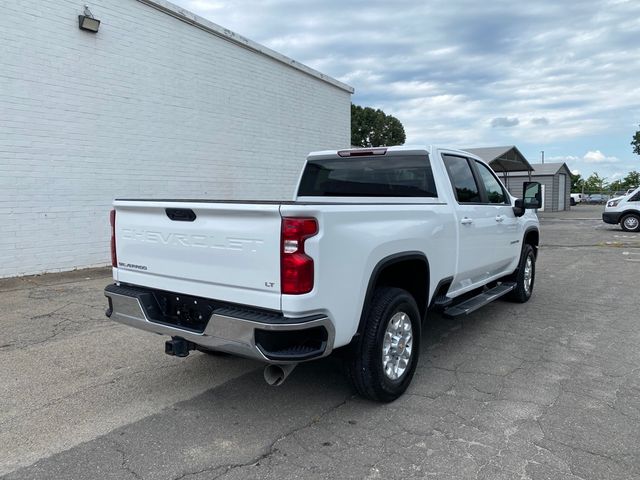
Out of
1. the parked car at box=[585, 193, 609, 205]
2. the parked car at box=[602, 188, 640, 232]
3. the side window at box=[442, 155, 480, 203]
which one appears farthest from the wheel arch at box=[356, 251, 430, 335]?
the parked car at box=[585, 193, 609, 205]

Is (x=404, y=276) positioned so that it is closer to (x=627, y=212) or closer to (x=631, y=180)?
(x=627, y=212)

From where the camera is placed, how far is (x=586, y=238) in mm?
17500

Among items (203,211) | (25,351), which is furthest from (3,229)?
(203,211)

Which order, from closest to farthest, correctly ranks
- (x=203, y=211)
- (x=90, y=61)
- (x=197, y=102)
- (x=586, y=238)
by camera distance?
1. (x=203, y=211)
2. (x=90, y=61)
3. (x=197, y=102)
4. (x=586, y=238)

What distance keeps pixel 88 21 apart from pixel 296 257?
28.1 ft

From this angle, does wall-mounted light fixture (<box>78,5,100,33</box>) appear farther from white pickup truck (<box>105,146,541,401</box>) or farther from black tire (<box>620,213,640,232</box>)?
black tire (<box>620,213,640,232</box>)

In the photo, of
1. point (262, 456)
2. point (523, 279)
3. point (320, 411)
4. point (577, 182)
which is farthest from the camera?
point (577, 182)

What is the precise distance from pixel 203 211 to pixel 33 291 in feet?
19.5

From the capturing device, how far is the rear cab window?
495 cm

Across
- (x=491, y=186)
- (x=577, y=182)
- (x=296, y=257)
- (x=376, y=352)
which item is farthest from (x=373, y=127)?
(x=296, y=257)

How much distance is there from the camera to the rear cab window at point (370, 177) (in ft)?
16.2

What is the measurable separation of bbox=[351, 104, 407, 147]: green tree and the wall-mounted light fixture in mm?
43233

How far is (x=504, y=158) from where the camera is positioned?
2923 centimetres

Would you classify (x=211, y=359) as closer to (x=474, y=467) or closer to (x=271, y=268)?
(x=271, y=268)
